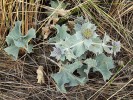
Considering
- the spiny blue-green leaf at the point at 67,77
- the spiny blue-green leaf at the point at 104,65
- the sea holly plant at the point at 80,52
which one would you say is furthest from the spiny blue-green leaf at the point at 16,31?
the spiny blue-green leaf at the point at 104,65

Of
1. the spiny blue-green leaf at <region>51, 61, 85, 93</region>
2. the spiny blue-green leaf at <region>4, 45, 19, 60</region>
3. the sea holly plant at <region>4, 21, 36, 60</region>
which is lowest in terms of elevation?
the spiny blue-green leaf at <region>51, 61, 85, 93</region>

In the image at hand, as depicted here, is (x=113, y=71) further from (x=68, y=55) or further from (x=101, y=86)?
(x=68, y=55)

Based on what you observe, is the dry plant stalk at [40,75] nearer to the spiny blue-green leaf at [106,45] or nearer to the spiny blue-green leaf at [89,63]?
the spiny blue-green leaf at [89,63]

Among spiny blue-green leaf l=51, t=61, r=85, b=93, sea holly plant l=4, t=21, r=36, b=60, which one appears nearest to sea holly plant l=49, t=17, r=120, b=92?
spiny blue-green leaf l=51, t=61, r=85, b=93

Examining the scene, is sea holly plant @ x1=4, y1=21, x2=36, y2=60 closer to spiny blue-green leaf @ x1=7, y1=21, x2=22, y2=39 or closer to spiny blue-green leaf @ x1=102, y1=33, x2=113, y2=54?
spiny blue-green leaf @ x1=7, y1=21, x2=22, y2=39

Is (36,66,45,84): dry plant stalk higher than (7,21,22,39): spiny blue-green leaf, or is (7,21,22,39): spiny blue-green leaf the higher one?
(7,21,22,39): spiny blue-green leaf

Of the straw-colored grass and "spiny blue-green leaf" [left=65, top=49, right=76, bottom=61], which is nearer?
"spiny blue-green leaf" [left=65, top=49, right=76, bottom=61]

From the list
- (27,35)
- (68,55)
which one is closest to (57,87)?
(68,55)
